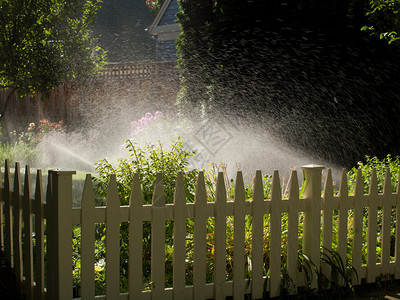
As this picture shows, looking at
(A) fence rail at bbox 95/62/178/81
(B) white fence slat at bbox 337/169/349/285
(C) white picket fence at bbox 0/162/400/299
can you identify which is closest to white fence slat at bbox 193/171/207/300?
(C) white picket fence at bbox 0/162/400/299

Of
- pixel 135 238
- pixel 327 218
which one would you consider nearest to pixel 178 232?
pixel 135 238

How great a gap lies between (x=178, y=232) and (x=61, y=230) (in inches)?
26.9

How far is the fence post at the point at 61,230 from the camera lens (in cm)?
279

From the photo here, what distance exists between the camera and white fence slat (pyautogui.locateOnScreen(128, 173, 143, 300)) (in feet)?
9.64

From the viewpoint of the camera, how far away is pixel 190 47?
9.09 metres

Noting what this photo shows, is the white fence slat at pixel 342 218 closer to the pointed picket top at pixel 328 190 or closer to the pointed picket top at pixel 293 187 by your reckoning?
the pointed picket top at pixel 328 190

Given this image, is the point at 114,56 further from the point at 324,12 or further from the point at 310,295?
the point at 310,295

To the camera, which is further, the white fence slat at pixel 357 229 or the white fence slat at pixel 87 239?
the white fence slat at pixel 357 229

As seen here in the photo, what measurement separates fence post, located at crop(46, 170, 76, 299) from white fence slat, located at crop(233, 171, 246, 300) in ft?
3.32

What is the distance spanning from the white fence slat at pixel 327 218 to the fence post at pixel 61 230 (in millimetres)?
1657

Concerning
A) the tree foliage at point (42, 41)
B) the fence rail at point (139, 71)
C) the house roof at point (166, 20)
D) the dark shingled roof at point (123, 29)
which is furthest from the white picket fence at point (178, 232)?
the dark shingled roof at point (123, 29)

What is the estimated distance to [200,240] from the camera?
10.3ft

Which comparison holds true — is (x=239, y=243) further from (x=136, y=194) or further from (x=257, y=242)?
(x=136, y=194)

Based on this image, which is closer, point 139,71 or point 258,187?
point 258,187
